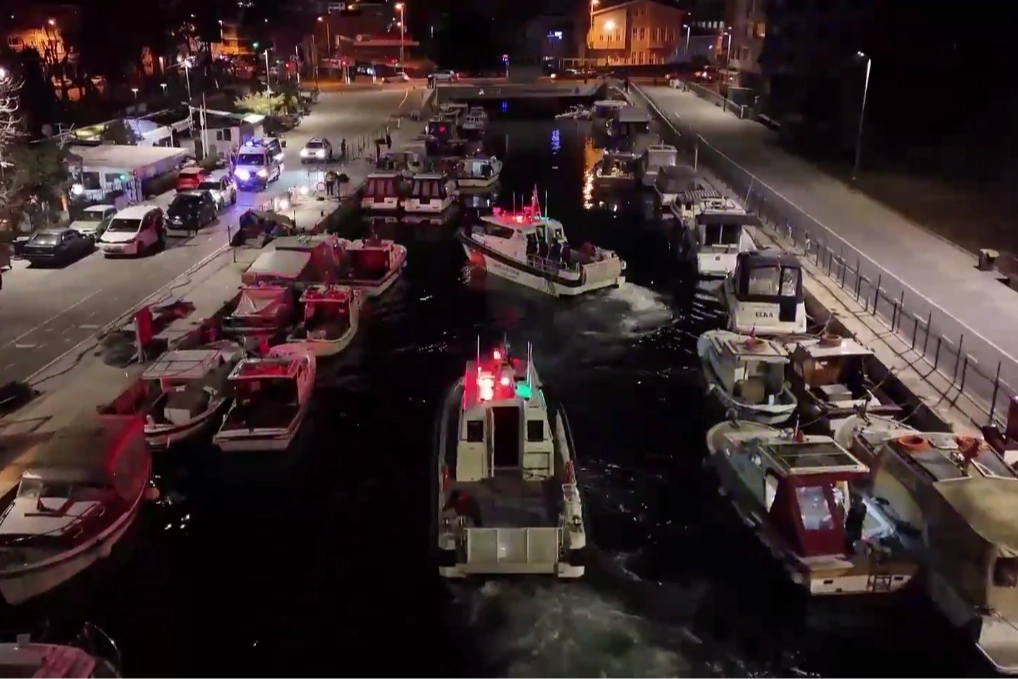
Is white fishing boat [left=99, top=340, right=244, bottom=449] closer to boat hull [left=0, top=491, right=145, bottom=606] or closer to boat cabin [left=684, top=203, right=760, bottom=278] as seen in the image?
boat hull [left=0, top=491, right=145, bottom=606]

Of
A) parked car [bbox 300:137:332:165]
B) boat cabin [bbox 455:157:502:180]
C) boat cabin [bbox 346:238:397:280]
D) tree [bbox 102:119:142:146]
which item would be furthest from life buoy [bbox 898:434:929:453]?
parked car [bbox 300:137:332:165]

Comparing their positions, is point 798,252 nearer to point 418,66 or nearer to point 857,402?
point 857,402

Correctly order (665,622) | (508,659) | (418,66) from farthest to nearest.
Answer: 1. (418,66)
2. (665,622)
3. (508,659)

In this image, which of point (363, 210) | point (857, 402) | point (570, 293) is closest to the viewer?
point (857, 402)

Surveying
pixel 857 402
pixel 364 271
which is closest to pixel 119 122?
pixel 364 271

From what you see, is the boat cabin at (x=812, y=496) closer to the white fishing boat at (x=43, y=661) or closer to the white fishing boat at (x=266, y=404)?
the white fishing boat at (x=266, y=404)

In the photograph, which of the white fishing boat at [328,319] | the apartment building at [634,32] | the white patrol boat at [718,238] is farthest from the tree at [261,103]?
the apartment building at [634,32]
